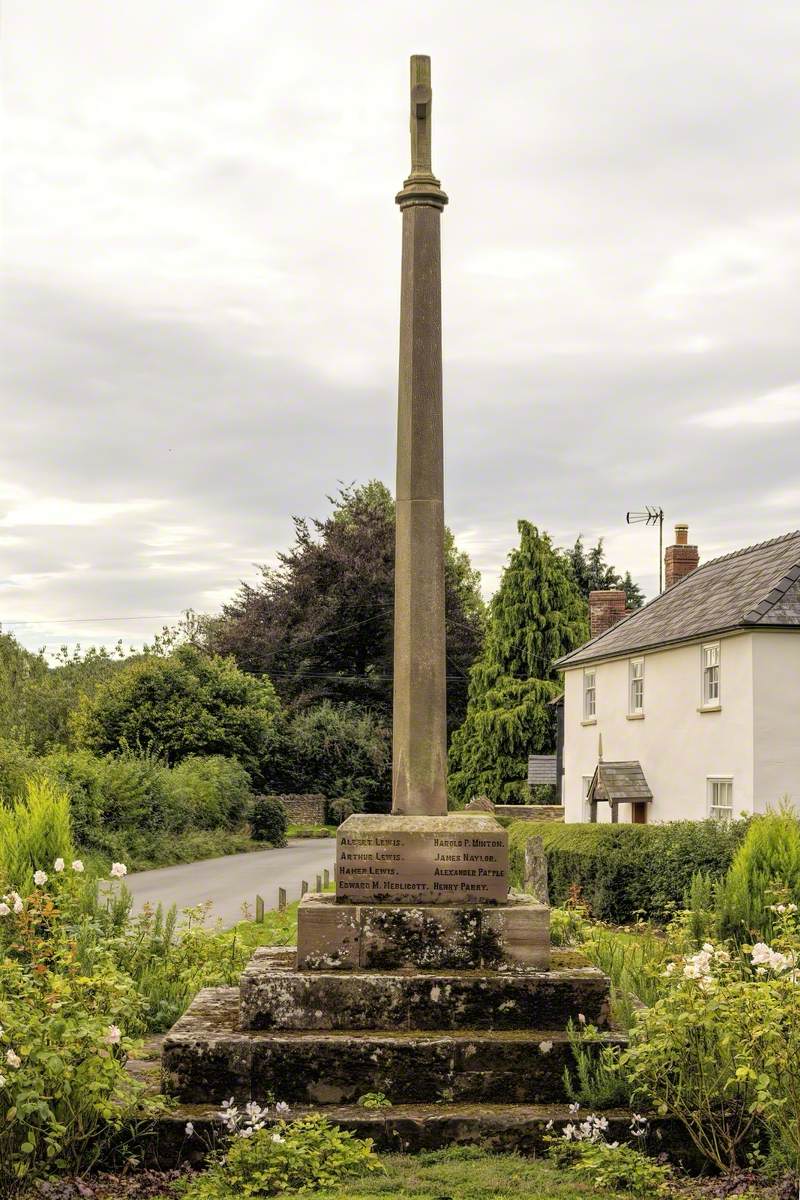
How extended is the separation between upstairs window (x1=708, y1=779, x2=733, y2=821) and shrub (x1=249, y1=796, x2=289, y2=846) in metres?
19.2

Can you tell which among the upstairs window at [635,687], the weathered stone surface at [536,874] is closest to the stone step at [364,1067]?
the weathered stone surface at [536,874]

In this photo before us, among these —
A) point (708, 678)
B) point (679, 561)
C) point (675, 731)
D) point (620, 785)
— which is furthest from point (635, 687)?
point (679, 561)

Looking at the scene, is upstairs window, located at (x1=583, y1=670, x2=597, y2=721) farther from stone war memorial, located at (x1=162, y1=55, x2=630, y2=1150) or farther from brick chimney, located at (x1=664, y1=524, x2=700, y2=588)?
stone war memorial, located at (x1=162, y1=55, x2=630, y2=1150)

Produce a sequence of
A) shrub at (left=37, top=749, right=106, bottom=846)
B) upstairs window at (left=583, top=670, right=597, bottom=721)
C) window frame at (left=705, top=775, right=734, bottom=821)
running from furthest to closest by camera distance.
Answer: upstairs window at (left=583, top=670, right=597, bottom=721)
shrub at (left=37, top=749, right=106, bottom=846)
window frame at (left=705, top=775, right=734, bottom=821)

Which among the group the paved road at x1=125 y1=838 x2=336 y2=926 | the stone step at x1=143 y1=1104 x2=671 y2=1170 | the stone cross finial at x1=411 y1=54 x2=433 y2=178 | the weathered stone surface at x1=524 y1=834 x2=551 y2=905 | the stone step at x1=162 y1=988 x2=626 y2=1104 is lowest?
the paved road at x1=125 y1=838 x2=336 y2=926

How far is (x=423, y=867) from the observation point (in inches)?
293

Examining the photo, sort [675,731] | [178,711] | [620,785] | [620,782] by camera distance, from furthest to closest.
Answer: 1. [178,711]
2. [620,782]
3. [620,785]
4. [675,731]

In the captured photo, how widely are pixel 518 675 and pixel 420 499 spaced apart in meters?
41.5

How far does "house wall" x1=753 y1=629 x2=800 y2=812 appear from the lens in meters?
21.8

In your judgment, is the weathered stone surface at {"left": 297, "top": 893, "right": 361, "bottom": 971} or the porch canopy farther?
the porch canopy

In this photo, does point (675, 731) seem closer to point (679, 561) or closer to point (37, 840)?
point (679, 561)

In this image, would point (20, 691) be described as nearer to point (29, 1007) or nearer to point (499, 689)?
point (499, 689)

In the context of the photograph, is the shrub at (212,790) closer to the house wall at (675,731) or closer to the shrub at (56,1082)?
the house wall at (675,731)

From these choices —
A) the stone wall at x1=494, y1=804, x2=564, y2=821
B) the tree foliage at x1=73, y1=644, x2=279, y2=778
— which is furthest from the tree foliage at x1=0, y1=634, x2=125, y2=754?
the stone wall at x1=494, y1=804, x2=564, y2=821
